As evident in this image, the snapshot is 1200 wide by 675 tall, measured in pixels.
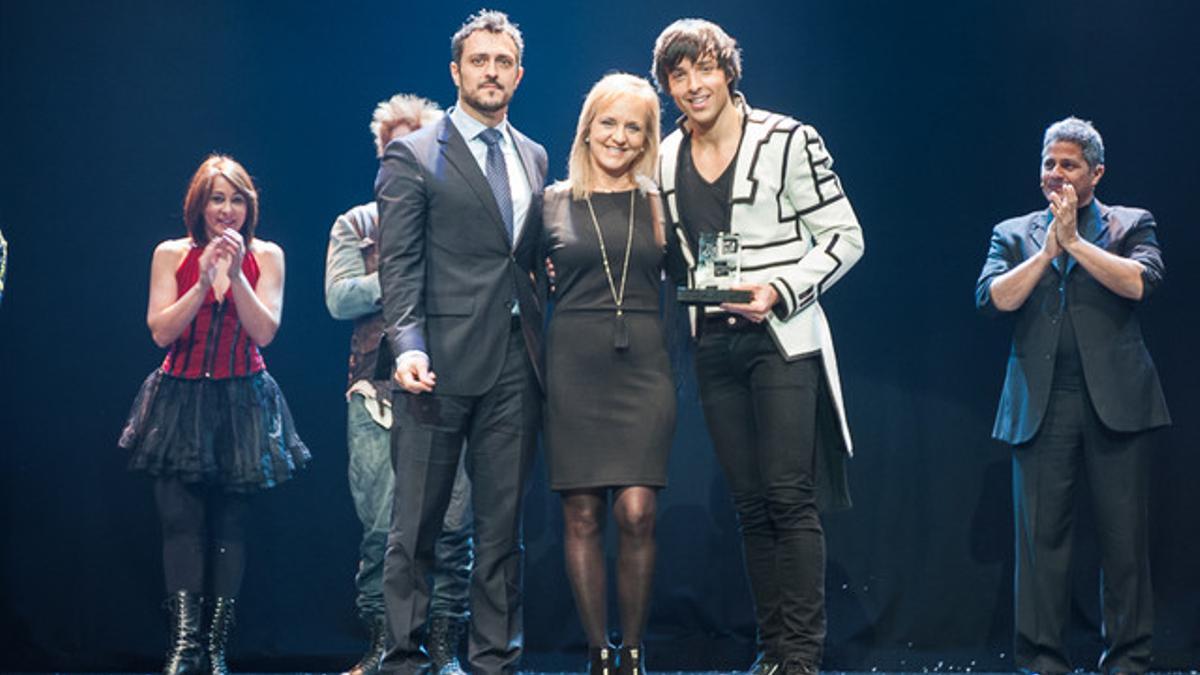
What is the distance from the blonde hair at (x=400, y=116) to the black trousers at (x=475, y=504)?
48.4 inches

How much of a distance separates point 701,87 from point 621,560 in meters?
1.23

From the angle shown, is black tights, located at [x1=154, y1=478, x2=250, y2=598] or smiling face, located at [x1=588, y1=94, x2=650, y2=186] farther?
black tights, located at [x1=154, y1=478, x2=250, y2=598]

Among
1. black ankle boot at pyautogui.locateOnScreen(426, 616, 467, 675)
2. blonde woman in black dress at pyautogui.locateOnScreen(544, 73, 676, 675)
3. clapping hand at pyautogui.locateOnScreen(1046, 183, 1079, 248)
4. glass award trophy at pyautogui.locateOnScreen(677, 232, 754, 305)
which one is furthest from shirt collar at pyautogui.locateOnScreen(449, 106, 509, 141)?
clapping hand at pyautogui.locateOnScreen(1046, 183, 1079, 248)

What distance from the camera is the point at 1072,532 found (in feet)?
13.3

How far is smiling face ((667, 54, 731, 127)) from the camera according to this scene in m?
3.42

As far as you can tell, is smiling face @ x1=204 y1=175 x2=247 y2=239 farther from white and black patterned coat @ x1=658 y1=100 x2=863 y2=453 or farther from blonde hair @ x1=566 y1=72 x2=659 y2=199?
white and black patterned coat @ x1=658 y1=100 x2=863 y2=453

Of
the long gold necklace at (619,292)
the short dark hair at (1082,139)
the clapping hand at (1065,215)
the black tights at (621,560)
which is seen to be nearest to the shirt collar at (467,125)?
the long gold necklace at (619,292)

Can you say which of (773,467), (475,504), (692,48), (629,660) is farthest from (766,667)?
(692,48)

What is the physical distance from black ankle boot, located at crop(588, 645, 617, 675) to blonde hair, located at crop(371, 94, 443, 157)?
6.10ft

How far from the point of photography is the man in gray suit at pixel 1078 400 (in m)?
3.94

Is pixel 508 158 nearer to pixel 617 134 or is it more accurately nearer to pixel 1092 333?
pixel 617 134

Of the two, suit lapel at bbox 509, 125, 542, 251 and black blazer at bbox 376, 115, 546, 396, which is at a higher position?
suit lapel at bbox 509, 125, 542, 251

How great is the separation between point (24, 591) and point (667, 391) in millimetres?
2773

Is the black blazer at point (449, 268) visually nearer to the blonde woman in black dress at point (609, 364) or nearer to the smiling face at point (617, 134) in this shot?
the blonde woman in black dress at point (609, 364)
